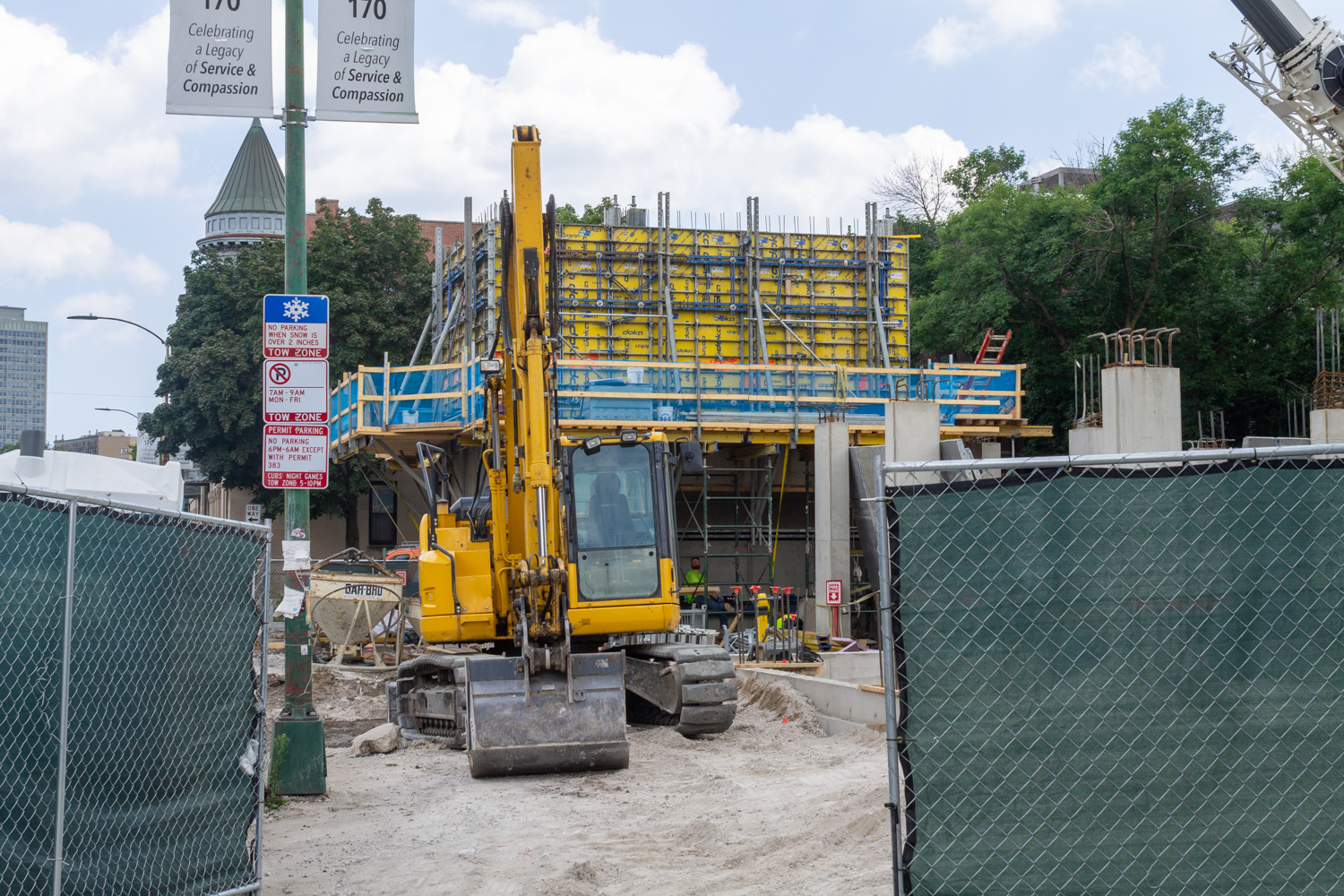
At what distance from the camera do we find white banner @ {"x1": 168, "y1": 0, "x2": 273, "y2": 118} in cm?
984

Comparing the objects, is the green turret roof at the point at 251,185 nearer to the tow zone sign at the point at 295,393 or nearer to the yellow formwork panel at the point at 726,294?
the yellow formwork panel at the point at 726,294

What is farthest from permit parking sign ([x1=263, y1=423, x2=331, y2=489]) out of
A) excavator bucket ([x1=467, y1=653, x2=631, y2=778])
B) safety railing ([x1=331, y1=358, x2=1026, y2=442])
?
safety railing ([x1=331, y1=358, x2=1026, y2=442])

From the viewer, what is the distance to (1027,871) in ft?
14.3

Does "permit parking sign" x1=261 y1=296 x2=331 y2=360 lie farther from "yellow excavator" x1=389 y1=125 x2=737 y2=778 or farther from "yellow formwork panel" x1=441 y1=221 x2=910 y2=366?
"yellow formwork panel" x1=441 y1=221 x2=910 y2=366

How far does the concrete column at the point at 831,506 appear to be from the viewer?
82.9ft

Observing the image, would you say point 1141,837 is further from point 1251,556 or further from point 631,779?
point 631,779

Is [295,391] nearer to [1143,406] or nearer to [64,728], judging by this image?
[64,728]

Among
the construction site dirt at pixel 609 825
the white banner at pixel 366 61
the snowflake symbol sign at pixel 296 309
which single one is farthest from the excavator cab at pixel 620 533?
the white banner at pixel 366 61

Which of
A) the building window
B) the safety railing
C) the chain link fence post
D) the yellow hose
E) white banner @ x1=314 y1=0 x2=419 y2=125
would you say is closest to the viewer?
the chain link fence post

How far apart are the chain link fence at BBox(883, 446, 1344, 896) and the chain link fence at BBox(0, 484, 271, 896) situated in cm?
350

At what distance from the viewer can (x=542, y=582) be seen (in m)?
11.3

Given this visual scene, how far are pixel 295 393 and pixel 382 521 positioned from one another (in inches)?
1389

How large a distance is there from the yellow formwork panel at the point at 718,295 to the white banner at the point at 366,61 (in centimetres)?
2290

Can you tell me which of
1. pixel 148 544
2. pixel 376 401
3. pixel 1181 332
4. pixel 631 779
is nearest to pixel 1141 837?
pixel 148 544
